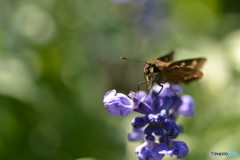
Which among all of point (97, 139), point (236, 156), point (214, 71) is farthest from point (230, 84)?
point (97, 139)

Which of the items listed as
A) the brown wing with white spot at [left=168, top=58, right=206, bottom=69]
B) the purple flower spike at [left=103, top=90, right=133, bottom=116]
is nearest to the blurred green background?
the brown wing with white spot at [left=168, top=58, right=206, bottom=69]

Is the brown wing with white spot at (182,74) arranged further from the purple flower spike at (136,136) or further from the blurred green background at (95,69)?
the blurred green background at (95,69)

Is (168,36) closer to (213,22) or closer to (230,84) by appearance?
(213,22)

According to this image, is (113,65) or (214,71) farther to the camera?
(113,65)

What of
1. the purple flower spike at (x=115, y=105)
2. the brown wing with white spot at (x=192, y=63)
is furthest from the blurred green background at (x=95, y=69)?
the purple flower spike at (x=115, y=105)

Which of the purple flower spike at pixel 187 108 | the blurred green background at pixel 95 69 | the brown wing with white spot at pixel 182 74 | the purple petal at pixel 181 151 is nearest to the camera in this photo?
the purple petal at pixel 181 151
